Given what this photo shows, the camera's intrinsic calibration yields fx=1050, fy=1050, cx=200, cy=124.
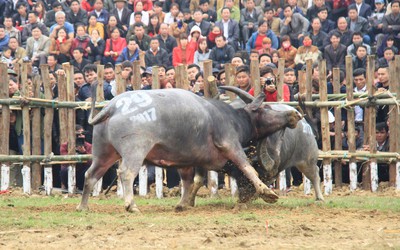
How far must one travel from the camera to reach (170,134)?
1339 centimetres

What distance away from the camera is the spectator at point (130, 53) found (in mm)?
23531

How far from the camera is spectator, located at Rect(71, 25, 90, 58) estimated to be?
960 inches

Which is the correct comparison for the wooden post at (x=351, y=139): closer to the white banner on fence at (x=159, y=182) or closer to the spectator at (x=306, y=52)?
the white banner on fence at (x=159, y=182)

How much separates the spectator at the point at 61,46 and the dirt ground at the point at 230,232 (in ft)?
36.9

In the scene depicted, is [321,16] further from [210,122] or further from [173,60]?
[210,122]

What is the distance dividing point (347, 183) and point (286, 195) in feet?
4.38

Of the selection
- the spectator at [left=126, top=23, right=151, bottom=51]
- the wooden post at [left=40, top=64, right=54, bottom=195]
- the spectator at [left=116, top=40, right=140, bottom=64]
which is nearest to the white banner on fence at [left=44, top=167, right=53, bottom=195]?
the wooden post at [left=40, top=64, right=54, bottom=195]

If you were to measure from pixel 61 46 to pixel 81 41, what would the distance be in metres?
0.48

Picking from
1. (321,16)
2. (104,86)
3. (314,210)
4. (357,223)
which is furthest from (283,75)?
(321,16)

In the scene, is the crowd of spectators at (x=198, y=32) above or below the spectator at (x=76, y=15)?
below

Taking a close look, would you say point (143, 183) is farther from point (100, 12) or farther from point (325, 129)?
point (100, 12)

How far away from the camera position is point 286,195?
17.4 m

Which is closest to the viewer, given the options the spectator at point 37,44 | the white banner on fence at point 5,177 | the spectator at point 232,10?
the white banner on fence at point 5,177

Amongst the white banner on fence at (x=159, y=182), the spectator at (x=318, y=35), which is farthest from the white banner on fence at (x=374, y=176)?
the spectator at (x=318, y=35)
